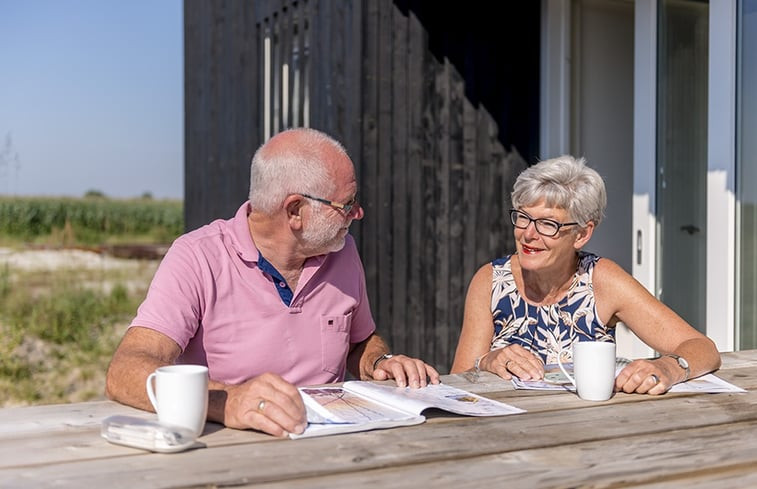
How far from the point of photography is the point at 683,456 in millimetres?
1419

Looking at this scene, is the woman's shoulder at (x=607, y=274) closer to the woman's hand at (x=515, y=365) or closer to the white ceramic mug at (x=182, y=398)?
the woman's hand at (x=515, y=365)

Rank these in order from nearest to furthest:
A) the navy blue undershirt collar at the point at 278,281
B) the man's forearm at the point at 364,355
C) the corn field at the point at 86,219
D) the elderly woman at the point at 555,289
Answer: the navy blue undershirt collar at the point at 278,281 → the man's forearm at the point at 364,355 → the elderly woman at the point at 555,289 → the corn field at the point at 86,219

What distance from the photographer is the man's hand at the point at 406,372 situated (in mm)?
1899

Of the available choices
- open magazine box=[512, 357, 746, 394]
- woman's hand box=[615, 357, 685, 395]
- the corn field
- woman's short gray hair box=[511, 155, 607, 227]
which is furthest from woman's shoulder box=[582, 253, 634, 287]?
the corn field

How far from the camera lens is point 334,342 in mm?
2234

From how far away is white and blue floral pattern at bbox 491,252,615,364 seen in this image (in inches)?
98.2

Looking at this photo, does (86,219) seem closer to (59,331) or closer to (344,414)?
(59,331)

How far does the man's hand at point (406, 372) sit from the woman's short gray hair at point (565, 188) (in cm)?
73

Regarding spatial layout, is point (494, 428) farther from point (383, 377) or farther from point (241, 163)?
point (241, 163)

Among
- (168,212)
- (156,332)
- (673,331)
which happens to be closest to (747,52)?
(673,331)

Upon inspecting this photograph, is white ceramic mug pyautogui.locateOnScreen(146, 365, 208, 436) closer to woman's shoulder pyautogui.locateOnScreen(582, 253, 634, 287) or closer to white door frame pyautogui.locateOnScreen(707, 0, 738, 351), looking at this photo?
woman's shoulder pyautogui.locateOnScreen(582, 253, 634, 287)

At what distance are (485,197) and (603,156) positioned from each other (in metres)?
0.66

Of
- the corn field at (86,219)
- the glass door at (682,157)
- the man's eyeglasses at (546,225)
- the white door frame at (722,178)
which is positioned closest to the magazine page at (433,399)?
the man's eyeglasses at (546,225)

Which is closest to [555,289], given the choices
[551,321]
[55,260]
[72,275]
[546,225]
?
[551,321]
